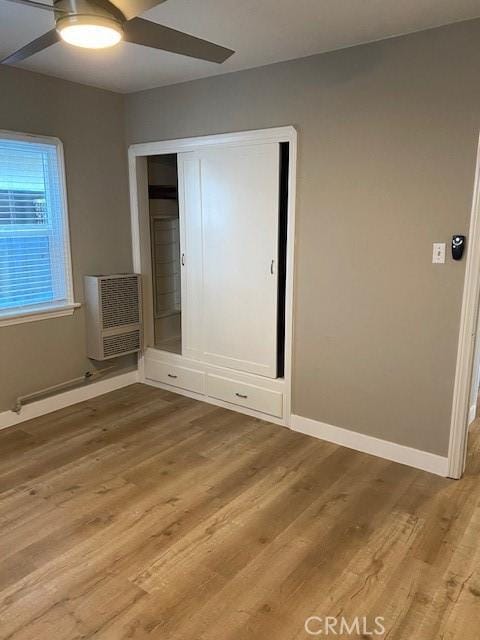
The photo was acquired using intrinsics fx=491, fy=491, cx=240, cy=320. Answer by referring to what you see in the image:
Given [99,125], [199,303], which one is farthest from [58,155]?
[199,303]

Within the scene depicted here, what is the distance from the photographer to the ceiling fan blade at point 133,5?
157 cm

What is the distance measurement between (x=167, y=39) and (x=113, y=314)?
7.91 feet

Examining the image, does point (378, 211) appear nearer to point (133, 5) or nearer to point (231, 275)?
point (231, 275)

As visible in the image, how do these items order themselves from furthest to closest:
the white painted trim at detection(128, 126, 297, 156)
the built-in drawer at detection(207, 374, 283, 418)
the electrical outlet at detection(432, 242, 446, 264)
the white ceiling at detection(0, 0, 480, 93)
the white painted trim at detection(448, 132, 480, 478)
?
the built-in drawer at detection(207, 374, 283, 418), the white painted trim at detection(128, 126, 297, 156), the electrical outlet at detection(432, 242, 446, 264), the white painted trim at detection(448, 132, 480, 478), the white ceiling at detection(0, 0, 480, 93)

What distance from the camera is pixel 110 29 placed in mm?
1683

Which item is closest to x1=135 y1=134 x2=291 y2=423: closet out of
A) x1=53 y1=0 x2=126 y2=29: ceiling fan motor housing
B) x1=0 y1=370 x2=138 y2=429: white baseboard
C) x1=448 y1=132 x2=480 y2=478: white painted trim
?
x1=0 y1=370 x2=138 y2=429: white baseboard

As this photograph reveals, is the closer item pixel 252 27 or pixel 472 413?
pixel 252 27

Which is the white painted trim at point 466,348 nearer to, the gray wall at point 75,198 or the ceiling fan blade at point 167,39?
the ceiling fan blade at point 167,39

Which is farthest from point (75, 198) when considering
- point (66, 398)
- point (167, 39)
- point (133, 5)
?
point (133, 5)

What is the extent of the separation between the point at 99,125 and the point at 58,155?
0.48m

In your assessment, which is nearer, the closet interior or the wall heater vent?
the wall heater vent

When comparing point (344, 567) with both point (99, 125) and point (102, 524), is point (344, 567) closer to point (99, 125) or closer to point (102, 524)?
point (102, 524)

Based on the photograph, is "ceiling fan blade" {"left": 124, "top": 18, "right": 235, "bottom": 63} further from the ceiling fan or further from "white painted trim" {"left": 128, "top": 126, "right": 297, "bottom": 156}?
"white painted trim" {"left": 128, "top": 126, "right": 297, "bottom": 156}

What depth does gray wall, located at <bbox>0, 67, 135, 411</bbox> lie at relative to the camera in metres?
3.39
